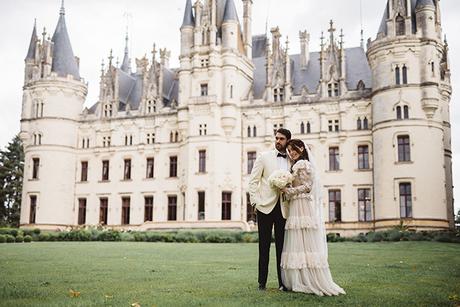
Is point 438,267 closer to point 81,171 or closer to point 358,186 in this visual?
point 358,186

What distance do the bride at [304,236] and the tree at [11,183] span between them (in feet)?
169

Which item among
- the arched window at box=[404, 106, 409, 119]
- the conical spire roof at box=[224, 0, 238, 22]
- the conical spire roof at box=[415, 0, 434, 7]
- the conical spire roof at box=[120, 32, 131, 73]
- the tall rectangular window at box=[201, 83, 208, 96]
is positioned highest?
the conical spire roof at box=[120, 32, 131, 73]

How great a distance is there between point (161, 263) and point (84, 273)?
9.57ft

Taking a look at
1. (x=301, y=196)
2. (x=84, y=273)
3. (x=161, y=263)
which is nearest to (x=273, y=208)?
(x=301, y=196)

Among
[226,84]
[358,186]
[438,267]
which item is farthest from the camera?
[226,84]

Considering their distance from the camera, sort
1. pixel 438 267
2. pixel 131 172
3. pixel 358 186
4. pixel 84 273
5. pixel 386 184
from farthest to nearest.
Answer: pixel 131 172 → pixel 358 186 → pixel 386 184 → pixel 438 267 → pixel 84 273

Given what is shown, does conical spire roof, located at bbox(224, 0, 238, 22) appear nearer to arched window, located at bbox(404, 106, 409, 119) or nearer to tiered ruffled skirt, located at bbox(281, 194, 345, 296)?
arched window, located at bbox(404, 106, 409, 119)

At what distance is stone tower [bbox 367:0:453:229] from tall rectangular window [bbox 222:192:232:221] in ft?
Answer: 34.5

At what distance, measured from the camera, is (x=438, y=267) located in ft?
41.8

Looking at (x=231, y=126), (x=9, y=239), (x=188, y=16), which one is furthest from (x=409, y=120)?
(x=9, y=239)

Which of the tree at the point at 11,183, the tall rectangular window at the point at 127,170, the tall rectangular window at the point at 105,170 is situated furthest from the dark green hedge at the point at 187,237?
the tree at the point at 11,183

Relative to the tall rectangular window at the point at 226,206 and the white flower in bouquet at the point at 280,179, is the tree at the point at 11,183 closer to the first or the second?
the tall rectangular window at the point at 226,206

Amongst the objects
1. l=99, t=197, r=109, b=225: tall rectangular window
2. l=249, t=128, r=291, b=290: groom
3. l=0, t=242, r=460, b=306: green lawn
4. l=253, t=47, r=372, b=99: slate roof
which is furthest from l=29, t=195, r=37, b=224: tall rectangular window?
l=249, t=128, r=291, b=290: groom

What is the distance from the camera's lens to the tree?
5606cm
